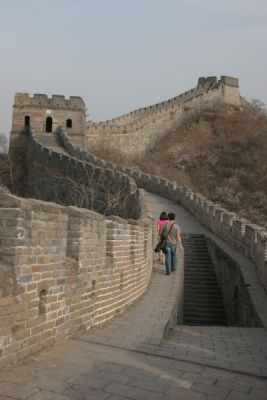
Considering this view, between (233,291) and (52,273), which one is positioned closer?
(52,273)

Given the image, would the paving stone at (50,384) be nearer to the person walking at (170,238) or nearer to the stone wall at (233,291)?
the stone wall at (233,291)

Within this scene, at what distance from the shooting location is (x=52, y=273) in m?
4.79

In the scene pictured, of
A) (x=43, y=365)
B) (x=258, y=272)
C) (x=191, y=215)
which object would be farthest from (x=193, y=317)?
(x=191, y=215)

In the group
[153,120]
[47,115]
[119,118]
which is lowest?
[47,115]

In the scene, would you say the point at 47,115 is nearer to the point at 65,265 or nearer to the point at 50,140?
the point at 50,140

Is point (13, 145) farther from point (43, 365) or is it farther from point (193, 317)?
point (43, 365)

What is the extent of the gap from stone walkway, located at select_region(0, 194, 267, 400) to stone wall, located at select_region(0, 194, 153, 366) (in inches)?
7.8

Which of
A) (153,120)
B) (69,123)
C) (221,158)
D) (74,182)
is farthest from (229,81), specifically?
(74,182)

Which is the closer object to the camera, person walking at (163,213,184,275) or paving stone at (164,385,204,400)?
paving stone at (164,385,204,400)

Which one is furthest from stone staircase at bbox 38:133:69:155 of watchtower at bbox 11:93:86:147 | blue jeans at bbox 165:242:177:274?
blue jeans at bbox 165:242:177:274

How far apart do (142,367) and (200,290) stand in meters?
9.19

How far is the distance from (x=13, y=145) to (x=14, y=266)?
3166 centimetres

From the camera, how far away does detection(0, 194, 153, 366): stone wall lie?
4.10 m

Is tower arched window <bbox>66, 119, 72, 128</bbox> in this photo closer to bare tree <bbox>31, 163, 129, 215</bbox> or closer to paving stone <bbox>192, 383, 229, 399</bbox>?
bare tree <bbox>31, 163, 129, 215</bbox>
